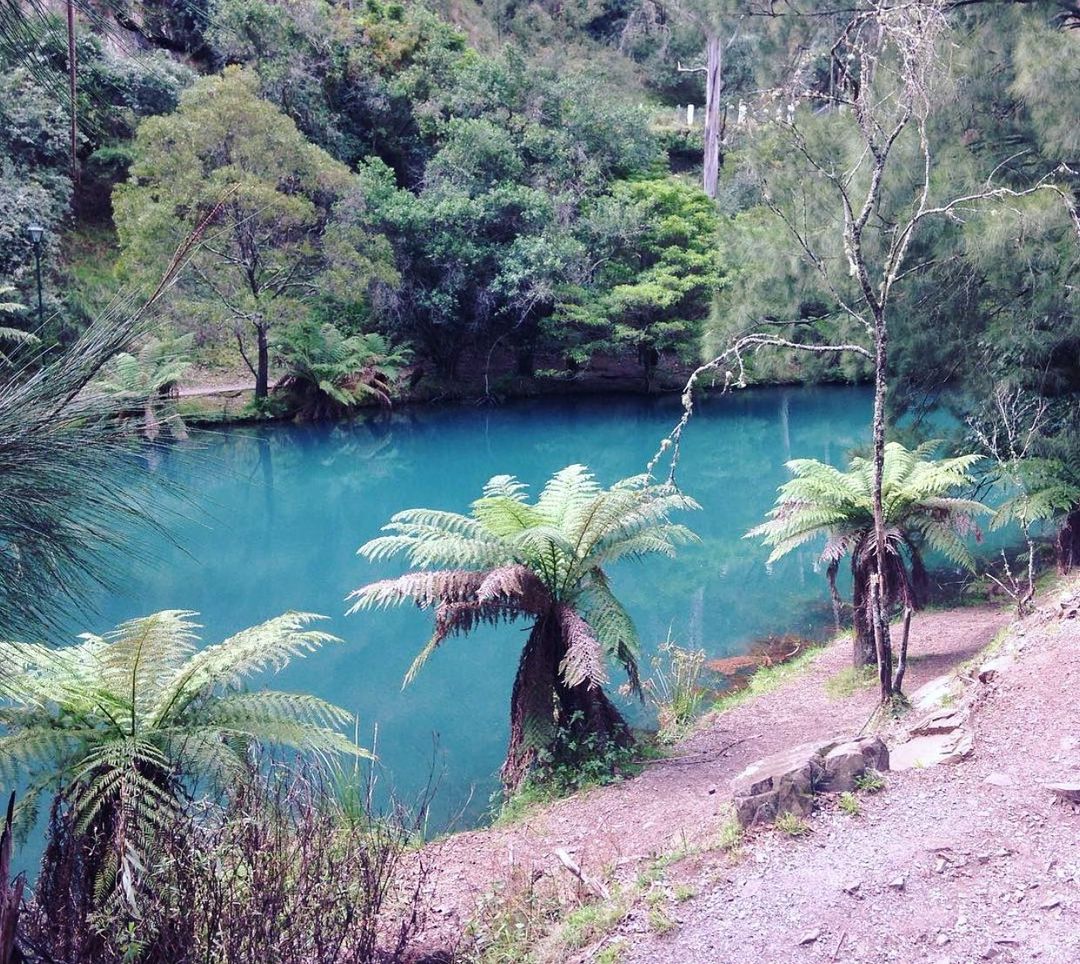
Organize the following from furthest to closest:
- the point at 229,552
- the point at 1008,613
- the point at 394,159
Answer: the point at 394,159
the point at 229,552
the point at 1008,613

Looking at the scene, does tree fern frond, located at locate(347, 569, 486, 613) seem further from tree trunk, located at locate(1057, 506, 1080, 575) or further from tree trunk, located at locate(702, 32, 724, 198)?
tree trunk, located at locate(702, 32, 724, 198)

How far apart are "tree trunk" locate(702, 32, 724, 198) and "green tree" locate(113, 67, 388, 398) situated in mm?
10679

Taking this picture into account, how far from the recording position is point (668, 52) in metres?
33.0

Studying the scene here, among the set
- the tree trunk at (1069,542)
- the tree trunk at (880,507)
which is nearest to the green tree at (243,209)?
the tree trunk at (1069,542)

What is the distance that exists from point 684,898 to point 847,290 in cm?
687

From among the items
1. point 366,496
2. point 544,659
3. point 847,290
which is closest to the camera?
point 544,659

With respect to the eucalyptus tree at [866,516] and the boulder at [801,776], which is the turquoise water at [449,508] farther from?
the eucalyptus tree at [866,516]

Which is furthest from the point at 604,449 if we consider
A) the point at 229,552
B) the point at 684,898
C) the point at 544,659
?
the point at 684,898

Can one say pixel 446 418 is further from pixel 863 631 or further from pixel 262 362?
pixel 863 631

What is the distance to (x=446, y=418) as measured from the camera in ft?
62.1

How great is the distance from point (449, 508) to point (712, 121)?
54.0ft

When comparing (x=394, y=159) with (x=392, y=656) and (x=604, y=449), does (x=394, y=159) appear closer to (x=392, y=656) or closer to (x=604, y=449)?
(x=604, y=449)

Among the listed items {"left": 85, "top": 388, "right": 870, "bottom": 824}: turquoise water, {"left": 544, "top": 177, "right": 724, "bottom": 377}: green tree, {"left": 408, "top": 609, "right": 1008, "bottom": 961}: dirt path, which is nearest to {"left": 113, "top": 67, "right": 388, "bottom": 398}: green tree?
{"left": 85, "top": 388, "right": 870, "bottom": 824}: turquoise water

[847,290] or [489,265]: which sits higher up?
[489,265]
